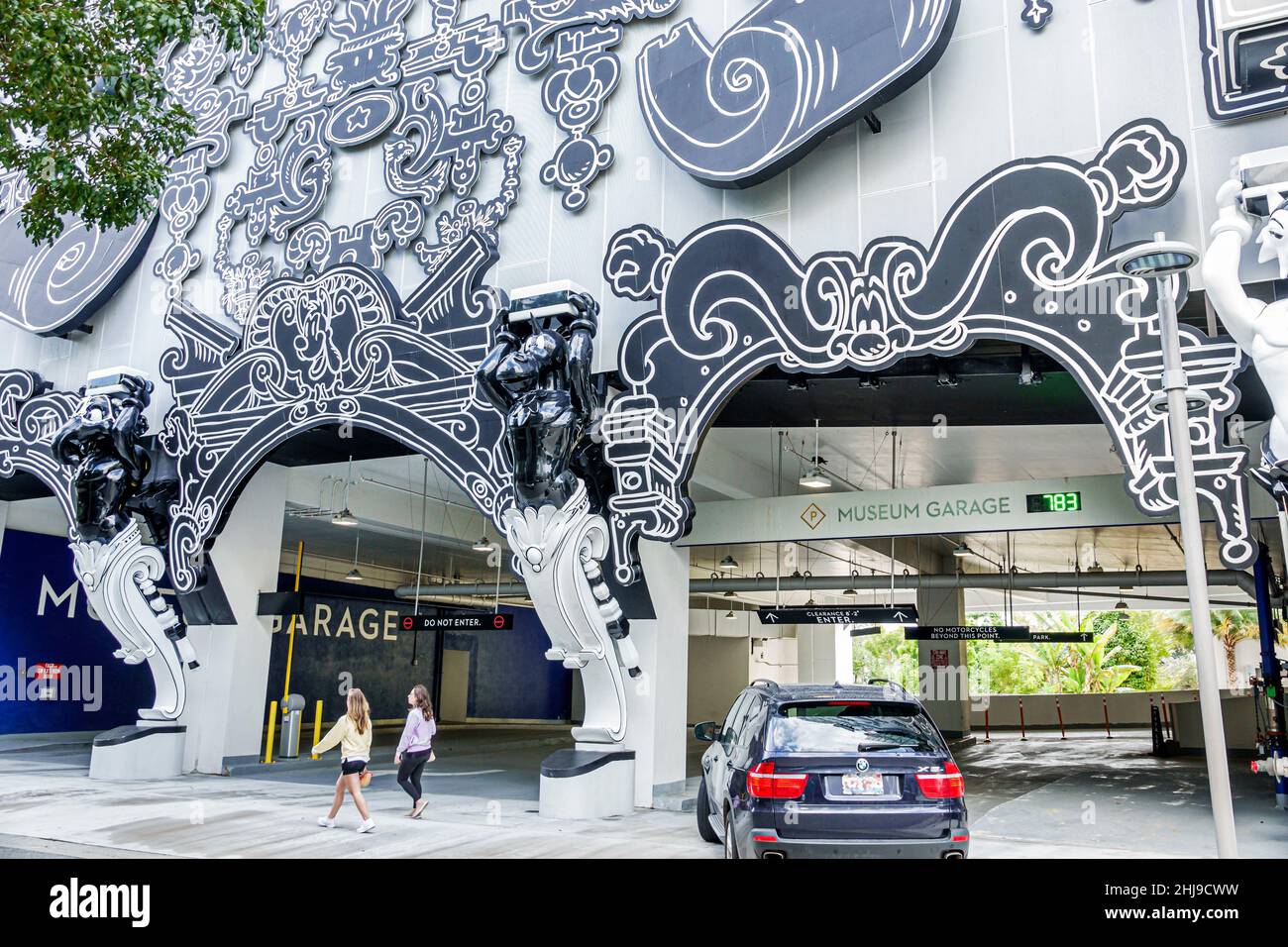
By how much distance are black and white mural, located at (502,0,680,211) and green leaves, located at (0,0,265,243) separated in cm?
386

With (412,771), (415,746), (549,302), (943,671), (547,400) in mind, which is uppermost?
(549,302)

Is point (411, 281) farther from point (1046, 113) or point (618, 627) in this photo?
point (1046, 113)

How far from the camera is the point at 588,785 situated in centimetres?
1121

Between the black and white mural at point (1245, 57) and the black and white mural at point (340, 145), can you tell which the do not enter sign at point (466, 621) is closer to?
the black and white mural at point (340, 145)

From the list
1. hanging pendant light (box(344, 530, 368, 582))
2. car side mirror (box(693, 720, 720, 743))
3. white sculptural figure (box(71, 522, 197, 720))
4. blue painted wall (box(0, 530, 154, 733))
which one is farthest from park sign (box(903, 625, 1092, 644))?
blue painted wall (box(0, 530, 154, 733))

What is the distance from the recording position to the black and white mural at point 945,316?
30.7 ft

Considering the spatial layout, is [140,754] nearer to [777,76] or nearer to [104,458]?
[104,458]

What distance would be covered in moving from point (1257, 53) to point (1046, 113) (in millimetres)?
1903

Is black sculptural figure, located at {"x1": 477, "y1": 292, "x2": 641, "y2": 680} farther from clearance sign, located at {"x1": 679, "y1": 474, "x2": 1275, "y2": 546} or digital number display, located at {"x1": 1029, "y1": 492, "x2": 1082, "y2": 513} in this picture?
digital number display, located at {"x1": 1029, "y1": 492, "x2": 1082, "y2": 513}

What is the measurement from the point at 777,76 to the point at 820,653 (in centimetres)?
2789

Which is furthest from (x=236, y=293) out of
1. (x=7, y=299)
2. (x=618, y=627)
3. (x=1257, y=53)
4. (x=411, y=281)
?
(x=1257, y=53)

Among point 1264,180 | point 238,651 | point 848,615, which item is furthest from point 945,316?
point 238,651

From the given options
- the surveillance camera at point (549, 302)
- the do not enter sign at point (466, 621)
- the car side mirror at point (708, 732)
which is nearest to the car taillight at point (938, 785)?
the car side mirror at point (708, 732)

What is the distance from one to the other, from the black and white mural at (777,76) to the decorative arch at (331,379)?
293cm
